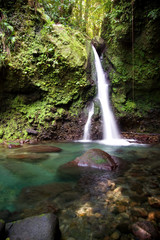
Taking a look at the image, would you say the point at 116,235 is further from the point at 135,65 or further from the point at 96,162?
the point at 135,65

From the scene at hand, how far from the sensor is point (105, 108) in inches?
320

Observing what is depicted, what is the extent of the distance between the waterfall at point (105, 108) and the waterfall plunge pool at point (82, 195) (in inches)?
165

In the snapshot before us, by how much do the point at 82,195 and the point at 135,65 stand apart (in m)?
7.76

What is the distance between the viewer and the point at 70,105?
7816 millimetres

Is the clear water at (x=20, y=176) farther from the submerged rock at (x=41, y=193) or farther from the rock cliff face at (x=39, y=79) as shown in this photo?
the rock cliff face at (x=39, y=79)

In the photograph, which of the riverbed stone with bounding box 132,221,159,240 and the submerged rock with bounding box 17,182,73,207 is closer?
the riverbed stone with bounding box 132,221,159,240

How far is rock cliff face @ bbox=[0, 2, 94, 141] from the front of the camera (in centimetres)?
673

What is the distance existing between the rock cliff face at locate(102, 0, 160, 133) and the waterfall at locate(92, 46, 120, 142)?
41cm

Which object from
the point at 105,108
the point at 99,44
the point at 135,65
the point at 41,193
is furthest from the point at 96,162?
the point at 99,44

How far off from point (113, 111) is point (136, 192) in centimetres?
625

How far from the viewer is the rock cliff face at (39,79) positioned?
673cm

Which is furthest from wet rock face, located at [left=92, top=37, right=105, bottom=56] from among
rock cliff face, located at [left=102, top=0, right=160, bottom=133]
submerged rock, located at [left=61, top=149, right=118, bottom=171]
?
submerged rock, located at [left=61, top=149, right=118, bottom=171]

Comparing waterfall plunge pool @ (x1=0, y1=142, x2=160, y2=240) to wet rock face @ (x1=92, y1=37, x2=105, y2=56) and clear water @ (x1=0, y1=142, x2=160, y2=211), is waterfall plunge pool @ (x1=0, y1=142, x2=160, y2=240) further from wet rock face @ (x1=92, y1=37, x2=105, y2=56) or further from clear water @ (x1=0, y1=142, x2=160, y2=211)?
wet rock face @ (x1=92, y1=37, x2=105, y2=56)

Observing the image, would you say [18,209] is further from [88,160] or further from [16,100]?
[16,100]
